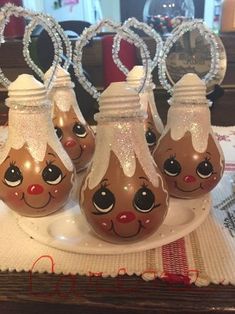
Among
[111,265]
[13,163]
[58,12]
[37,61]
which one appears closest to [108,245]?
[111,265]

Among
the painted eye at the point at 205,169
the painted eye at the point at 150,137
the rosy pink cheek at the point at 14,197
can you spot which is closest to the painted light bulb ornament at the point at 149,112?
the painted eye at the point at 150,137

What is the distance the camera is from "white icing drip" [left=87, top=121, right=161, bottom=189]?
0.33 meters

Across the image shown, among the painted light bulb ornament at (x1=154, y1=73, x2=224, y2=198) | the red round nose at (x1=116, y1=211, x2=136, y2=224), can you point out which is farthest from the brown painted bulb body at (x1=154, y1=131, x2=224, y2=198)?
the red round nose at (x1=116, y1=211, x2=136, y2=224)

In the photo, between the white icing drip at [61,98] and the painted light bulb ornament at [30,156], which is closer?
the painted light bulb ornament at [30,156]

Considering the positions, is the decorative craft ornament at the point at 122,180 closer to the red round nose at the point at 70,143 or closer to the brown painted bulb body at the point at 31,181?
the brown painted bulb body at the point at 31,181

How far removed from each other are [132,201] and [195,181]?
4.8 inches

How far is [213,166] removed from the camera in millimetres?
417

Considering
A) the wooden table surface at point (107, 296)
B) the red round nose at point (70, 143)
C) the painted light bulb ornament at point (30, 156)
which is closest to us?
the wooden table surface at point (107, 296)

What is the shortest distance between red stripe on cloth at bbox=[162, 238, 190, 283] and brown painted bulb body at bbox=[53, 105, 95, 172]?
0.71 ft

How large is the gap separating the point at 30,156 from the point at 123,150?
0.11m

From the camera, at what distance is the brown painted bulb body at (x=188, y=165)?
1.35ft

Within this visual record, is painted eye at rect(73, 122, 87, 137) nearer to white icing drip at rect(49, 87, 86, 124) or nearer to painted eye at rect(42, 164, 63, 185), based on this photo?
white icing drip at rect(49, 87, 86, 124)

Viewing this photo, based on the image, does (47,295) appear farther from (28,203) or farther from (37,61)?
(37,61)

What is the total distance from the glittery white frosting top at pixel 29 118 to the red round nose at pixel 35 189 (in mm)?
30
